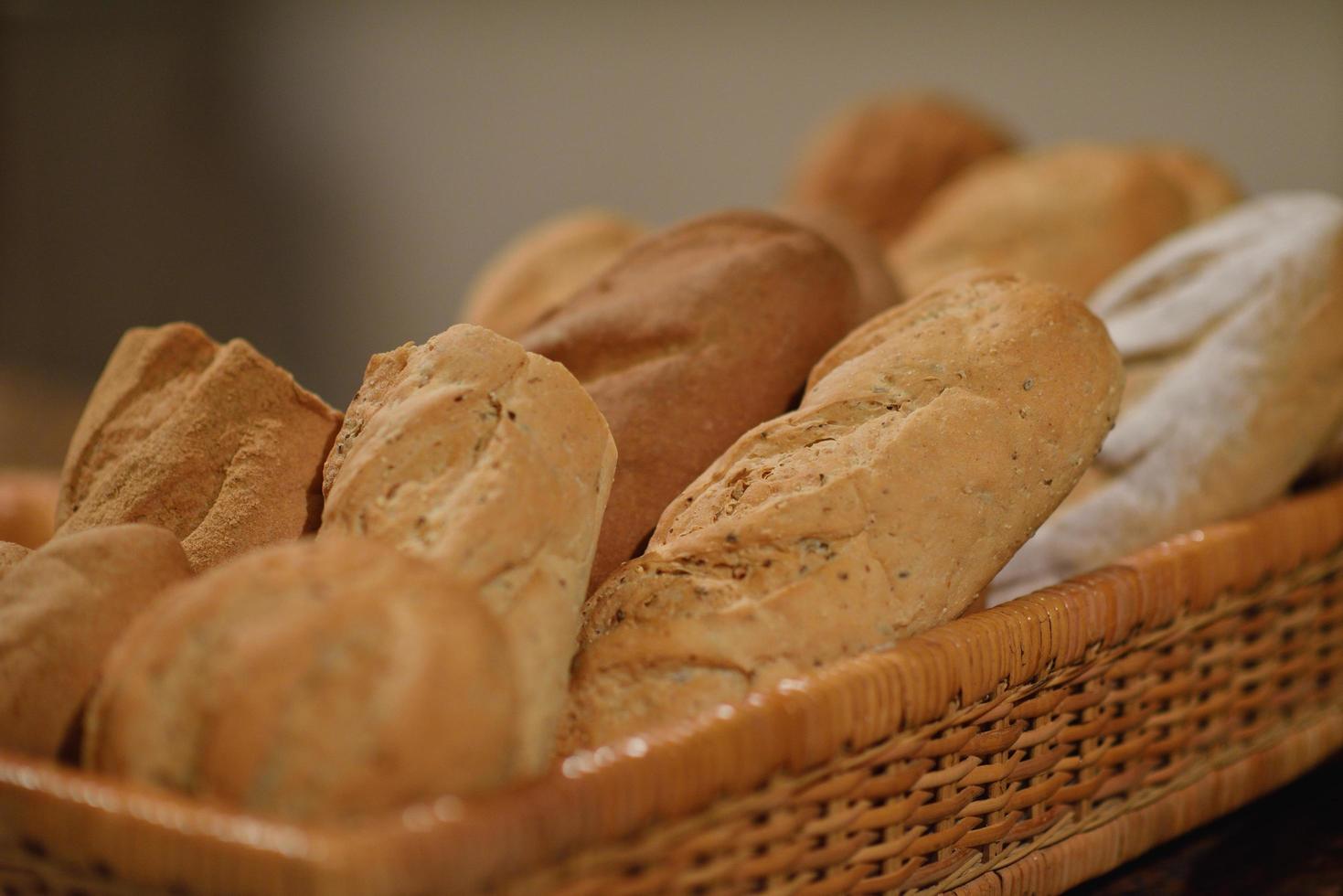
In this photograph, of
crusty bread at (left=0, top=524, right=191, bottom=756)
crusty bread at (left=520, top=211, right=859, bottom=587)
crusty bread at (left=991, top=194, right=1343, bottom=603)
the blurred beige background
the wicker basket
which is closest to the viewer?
the wicker basket

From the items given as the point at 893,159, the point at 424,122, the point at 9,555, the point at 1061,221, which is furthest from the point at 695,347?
the point at 424,122

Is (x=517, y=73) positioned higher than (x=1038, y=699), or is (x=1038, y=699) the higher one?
(x=517, y=73)

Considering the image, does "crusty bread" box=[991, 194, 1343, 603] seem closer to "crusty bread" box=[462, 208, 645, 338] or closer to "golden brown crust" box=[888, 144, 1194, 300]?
"golden brown crust" box=[888, 144, 1194, 300]

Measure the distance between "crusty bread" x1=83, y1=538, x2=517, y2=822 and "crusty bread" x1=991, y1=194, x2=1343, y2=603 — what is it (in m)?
0.77

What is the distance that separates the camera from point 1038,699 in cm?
97

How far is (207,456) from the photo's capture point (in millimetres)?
1039

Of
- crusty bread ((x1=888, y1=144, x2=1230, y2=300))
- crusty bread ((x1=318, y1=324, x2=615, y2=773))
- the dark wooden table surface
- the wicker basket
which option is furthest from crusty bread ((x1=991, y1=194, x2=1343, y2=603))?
crusty bread ((x1=318, y1=324, x2=615, y2=773))

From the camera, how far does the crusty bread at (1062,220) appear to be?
186cm

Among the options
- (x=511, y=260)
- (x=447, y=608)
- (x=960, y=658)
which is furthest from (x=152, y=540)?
(x=511, y=260)

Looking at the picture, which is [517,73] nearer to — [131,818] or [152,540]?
[152,540]

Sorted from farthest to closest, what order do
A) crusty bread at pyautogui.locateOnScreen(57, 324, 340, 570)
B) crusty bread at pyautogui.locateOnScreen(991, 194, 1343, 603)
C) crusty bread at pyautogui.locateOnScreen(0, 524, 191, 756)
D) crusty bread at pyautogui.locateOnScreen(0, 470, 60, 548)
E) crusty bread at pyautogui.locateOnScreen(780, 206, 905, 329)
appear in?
crusty bread at pyautogui.locateOnScreen(0, 470, 60, 548) → crusty bread at pyautogui.locateOnScreen(780, 206, 905, 329) → crusty bread at pyautogui.locateOnScreen(991, 194, 1343, 603) → crusty bread at pyautogui.locateOnScreen(57, 324, 340, 570) → crusty bread at pyautogui.locateOnScreen(0, 524, 191, 756)

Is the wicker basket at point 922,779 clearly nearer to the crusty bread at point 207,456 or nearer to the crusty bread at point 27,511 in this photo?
the crusty bread at point 207,456

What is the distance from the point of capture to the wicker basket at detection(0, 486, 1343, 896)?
24.4 inches

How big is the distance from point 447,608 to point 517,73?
3.37m
